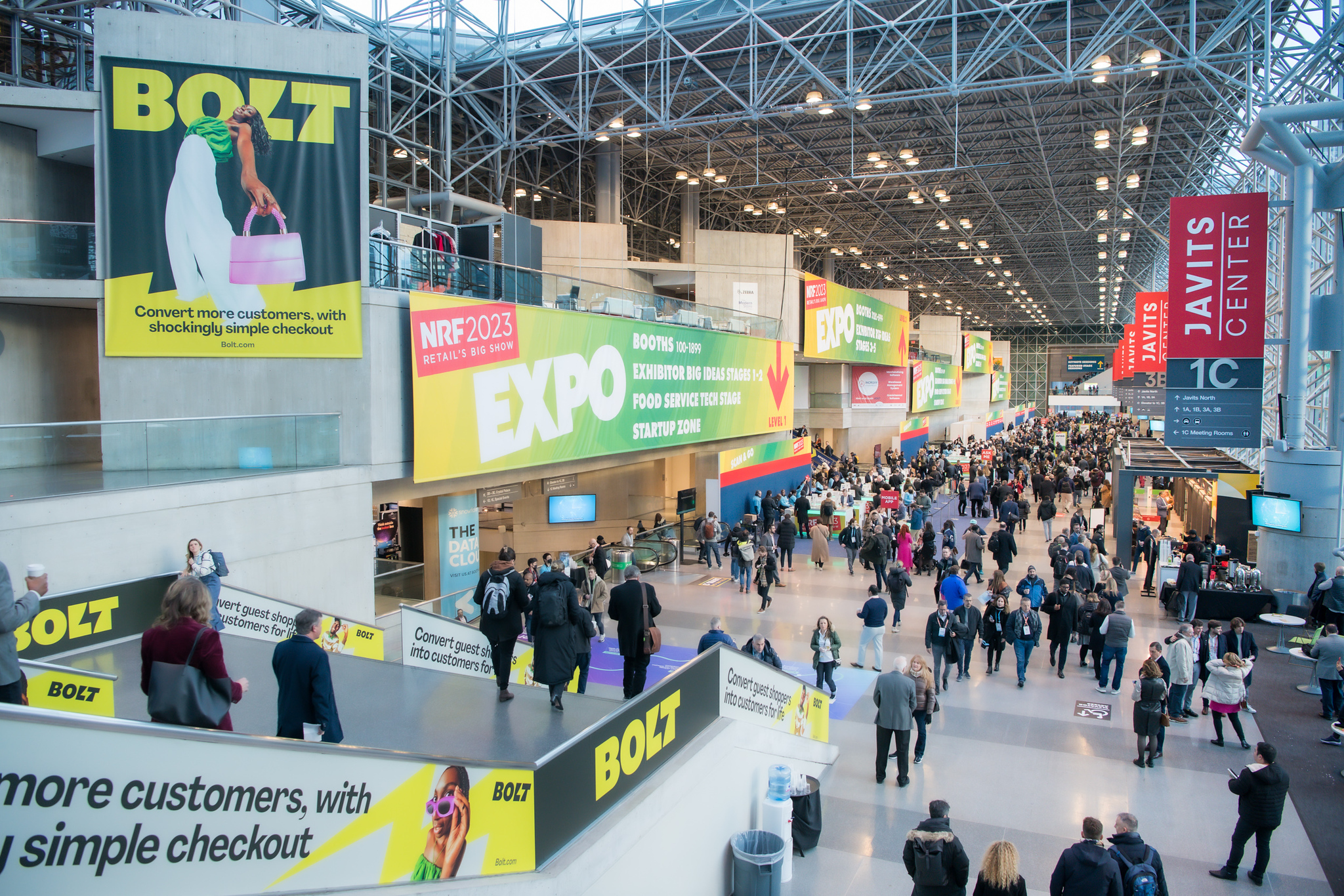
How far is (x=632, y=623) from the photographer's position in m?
7.13

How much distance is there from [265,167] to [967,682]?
1127 cm

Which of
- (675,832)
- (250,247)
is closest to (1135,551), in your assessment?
(675,832)

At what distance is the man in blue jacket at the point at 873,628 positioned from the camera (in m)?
11.1

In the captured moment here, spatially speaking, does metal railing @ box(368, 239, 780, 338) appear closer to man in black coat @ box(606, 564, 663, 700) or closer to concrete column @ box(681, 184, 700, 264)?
man in black coat @ box(606, 564, 663, 700)

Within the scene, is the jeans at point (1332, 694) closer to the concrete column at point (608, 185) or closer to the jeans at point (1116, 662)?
the jeans at point (1116, 662)

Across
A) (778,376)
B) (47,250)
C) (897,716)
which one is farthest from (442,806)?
(778,376)

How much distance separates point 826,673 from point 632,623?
12.6 feet

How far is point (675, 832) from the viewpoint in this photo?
5699 mm

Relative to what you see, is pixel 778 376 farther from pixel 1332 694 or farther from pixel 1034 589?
pixel 1332 694

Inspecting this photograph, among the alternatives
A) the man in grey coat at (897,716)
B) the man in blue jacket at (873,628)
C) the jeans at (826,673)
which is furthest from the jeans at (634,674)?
the man in blue jacket at (873,628)

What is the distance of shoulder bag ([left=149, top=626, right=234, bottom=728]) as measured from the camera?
3.69m

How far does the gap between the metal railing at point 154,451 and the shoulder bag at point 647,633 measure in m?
5.25

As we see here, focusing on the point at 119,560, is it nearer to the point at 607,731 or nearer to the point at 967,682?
the point at 607,731

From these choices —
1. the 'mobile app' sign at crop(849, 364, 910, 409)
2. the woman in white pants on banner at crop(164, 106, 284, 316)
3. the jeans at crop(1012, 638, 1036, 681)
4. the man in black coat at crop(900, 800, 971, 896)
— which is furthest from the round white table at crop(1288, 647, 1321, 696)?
the 'mobile app' sign at crop(849, 364, 910, 409)
